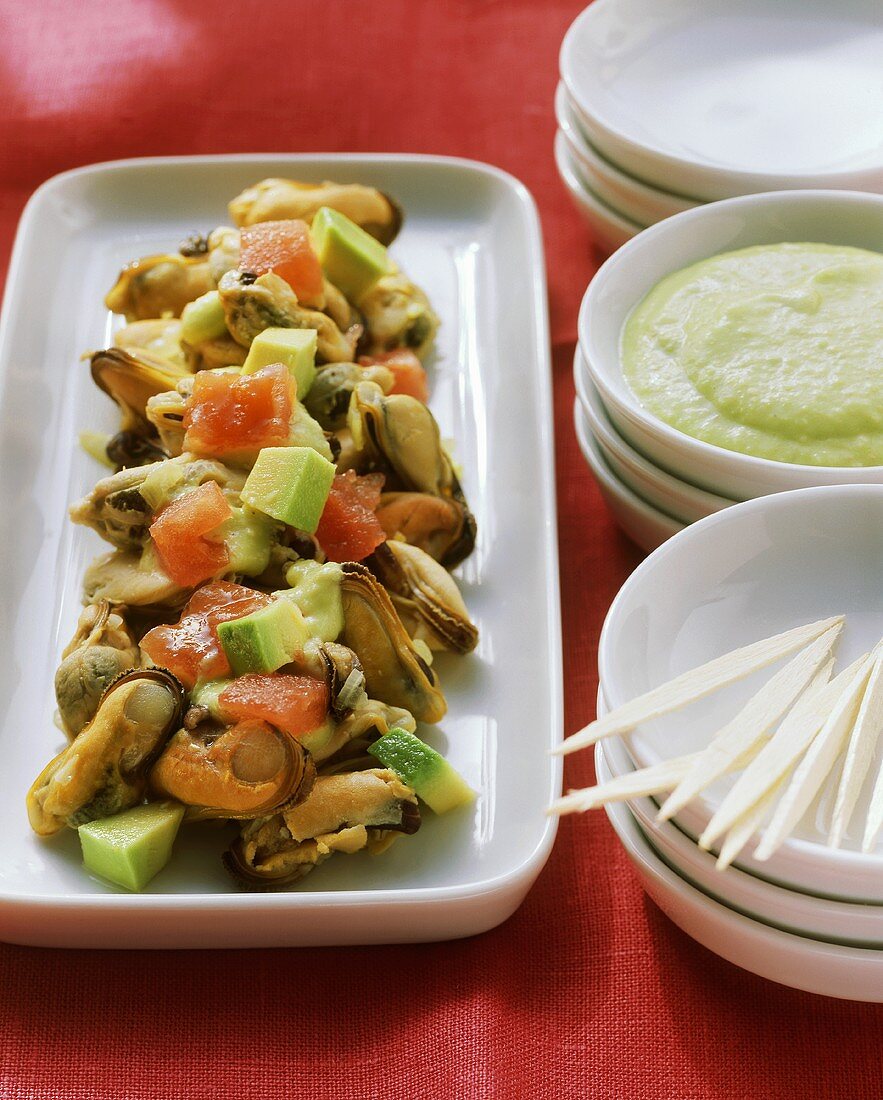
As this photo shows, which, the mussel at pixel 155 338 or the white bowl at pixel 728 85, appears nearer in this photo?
the mussel at pixel 155 338

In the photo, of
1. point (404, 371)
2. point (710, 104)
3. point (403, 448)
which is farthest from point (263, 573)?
point (710, 104)

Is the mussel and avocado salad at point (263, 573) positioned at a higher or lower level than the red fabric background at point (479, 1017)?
higher

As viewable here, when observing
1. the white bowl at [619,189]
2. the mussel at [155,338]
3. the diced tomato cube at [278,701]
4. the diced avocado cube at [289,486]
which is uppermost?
the white bowl at [619,189]

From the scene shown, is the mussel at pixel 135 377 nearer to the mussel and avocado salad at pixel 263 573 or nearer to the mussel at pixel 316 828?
the mussel and avocado salad at pixel 263 573

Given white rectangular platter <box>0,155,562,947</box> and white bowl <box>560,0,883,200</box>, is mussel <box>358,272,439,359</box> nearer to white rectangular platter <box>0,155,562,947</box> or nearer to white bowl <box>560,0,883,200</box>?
white rectangular platter <box>0,155,562,947</box>

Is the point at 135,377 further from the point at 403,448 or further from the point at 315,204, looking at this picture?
the point at 315,204

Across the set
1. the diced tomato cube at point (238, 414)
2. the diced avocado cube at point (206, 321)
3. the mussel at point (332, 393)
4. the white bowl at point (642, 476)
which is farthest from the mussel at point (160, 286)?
the white bowl at point (642, 476)

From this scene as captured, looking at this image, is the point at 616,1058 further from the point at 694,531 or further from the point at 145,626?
the point at 145,626
